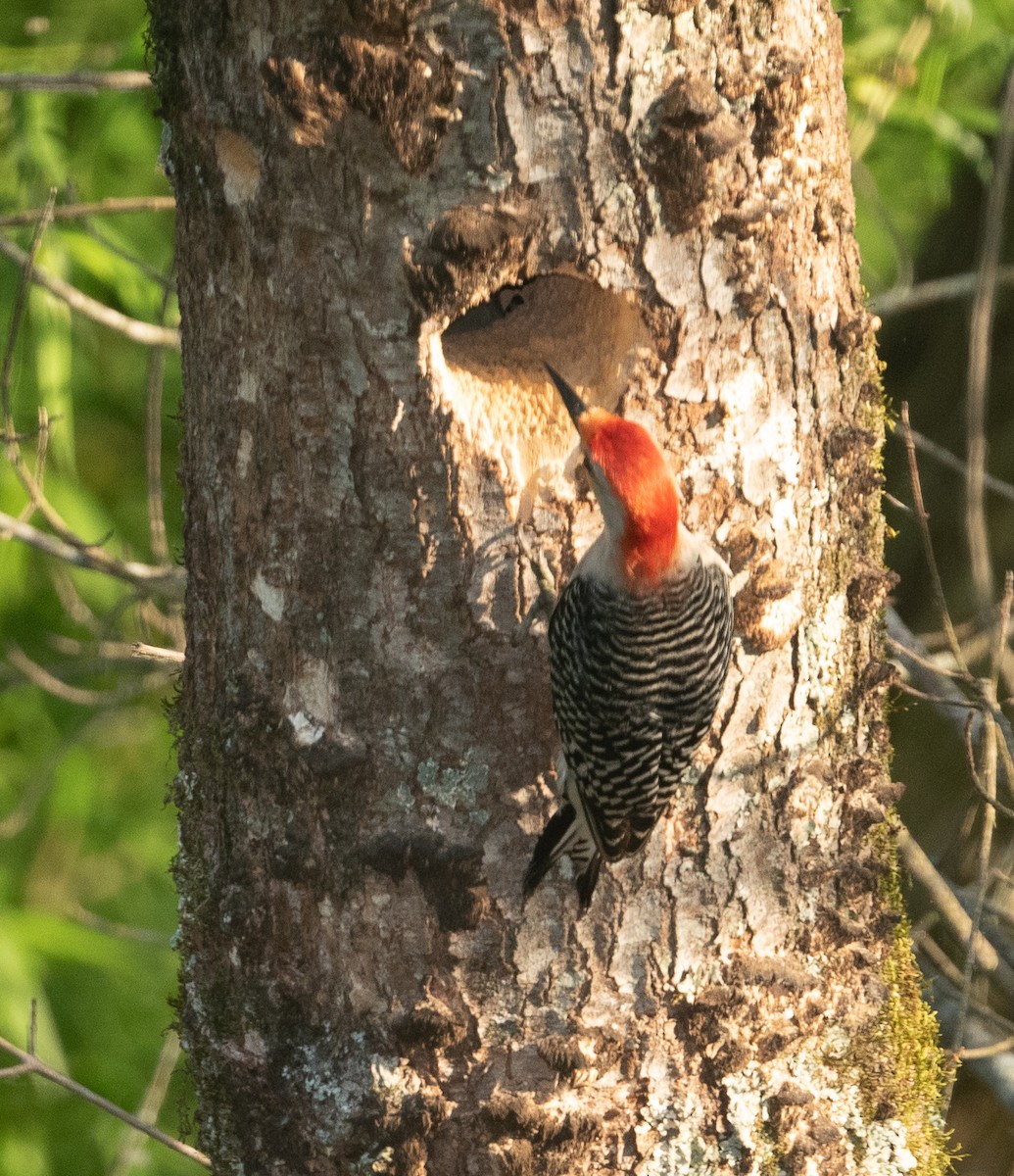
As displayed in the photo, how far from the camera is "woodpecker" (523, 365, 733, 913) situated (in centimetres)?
270

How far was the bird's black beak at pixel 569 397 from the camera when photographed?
2.77 metres

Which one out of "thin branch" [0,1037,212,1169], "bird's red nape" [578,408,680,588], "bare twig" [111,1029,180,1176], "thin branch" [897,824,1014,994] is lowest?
"bare twig" [111,1029,180,1176]

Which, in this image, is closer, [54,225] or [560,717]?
[560,717]

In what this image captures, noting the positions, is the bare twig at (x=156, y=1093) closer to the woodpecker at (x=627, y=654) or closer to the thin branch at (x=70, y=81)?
the woodpecker at (x=627, y=654)

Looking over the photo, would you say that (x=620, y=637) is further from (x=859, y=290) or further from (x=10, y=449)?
(x=10, y=449)

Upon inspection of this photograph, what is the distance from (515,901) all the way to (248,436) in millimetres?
1130

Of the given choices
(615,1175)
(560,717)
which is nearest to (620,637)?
(560,717)

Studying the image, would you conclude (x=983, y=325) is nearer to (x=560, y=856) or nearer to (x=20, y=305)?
(x=560, y=856)

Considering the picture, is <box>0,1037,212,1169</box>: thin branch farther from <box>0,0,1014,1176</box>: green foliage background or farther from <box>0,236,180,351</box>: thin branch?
<box>0,236,180,351</box>: thin branch

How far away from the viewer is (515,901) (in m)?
2.74

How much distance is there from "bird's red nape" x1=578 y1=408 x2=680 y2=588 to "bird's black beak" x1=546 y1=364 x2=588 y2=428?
36 mm

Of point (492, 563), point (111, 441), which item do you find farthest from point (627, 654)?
point (111, 441)

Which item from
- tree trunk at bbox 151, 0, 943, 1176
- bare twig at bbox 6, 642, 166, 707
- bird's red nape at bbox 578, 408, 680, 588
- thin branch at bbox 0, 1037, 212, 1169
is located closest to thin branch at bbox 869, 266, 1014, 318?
tree trunk at bbox 151, 0, 943, 1176

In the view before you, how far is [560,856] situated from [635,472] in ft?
2.67
